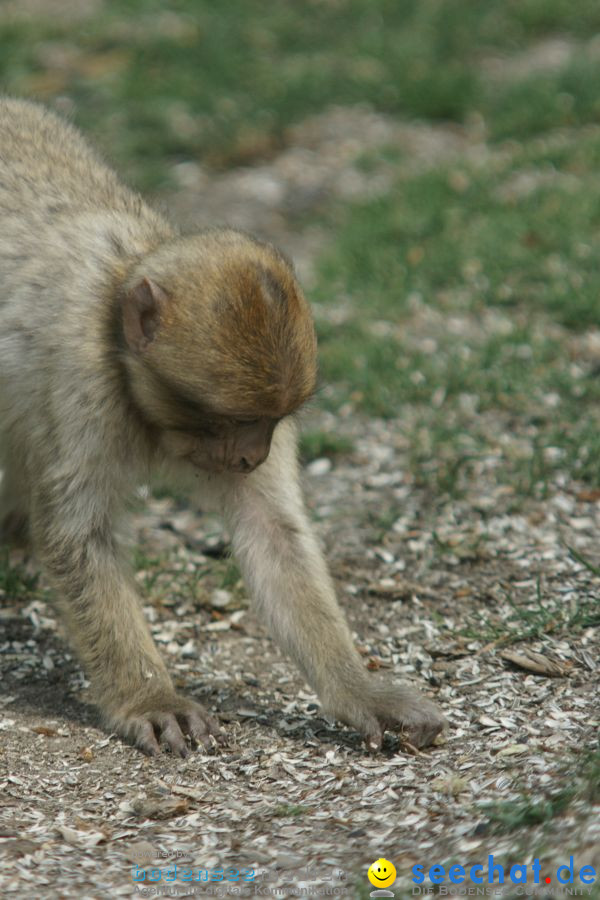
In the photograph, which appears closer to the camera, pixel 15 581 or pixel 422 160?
pixel 15 581

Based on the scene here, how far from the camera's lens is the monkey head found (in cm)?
412

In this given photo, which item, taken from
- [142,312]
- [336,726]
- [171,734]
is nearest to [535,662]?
[336,726]

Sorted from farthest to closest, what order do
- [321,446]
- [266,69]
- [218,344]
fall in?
[266,69] → [321,446] → [218,344]

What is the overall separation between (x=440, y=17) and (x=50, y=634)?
28.7 ft

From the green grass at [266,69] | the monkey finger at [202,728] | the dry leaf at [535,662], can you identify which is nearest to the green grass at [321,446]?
the dry leaf at [535,662]

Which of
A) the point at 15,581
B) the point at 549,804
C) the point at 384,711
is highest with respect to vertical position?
the point at 549,804

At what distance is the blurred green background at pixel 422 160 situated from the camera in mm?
6793

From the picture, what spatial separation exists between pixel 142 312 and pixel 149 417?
40 cm

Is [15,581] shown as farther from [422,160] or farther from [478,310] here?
[422,160]

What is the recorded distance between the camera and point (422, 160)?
33.4 feet

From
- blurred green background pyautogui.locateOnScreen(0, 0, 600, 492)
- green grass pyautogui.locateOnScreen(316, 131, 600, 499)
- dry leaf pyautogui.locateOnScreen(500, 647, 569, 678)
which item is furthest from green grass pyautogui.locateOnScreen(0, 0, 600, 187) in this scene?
dry leaf pyautogui.locateOnScreen(500, 647, 569, 678)

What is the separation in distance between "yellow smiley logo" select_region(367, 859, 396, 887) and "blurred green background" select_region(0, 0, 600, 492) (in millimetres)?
2761

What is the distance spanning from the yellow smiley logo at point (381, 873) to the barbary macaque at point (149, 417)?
0.79m

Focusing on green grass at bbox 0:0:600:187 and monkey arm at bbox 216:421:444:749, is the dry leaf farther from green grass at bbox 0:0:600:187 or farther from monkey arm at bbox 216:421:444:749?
green grass at bbox 0:0:600:187
